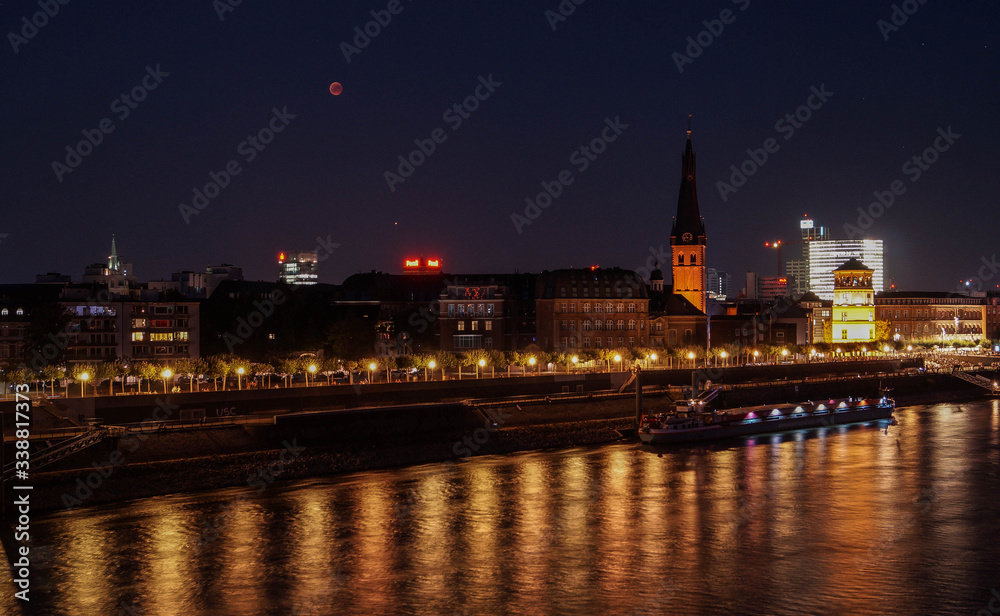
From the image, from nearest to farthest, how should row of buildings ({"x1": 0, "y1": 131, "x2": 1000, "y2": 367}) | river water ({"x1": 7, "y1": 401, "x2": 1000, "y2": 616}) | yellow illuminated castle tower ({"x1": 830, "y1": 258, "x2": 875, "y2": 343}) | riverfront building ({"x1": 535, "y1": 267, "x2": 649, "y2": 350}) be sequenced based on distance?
1. river water ({"x1": 7, "y1": 401, "x2": 1000, "y2": 616})
2. row of buildings ({"x1": 0, "y1": 131, "x2": 1000, "y2": 367})
3. riverfront building ({"x1": 535, "y1": 267, "x2": 649, "y2": 350})
4. yellow illuminated castle tower ({"x1": 830, "y1": 258, "x2": 875, "y2": 343})

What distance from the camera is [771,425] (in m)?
57.6

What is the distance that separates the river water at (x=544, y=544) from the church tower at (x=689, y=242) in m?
62.8

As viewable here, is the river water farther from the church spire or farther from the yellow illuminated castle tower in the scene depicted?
the yellow illuminated castle tower

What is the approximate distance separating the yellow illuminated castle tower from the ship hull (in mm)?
52408

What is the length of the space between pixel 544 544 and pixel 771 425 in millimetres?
31472

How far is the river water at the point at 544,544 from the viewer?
79.8 ft

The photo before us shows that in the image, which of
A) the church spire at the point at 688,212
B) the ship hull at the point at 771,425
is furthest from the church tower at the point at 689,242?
the ship hull at the point at 771,425

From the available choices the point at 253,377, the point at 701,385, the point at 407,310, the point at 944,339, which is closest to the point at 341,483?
the point at 253,377

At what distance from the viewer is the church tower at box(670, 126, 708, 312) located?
344ft

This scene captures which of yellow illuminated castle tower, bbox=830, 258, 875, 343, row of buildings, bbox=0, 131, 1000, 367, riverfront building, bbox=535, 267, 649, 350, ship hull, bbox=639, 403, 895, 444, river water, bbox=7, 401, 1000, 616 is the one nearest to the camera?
river water, bbox=7, 401, 1000, 616

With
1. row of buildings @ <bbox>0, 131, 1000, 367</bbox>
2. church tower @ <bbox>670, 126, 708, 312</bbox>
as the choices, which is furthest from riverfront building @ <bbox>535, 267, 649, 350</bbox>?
church tower @ <bbox>670, 126, 708, 312</bbox>

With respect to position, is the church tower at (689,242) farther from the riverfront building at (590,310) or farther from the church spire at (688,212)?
the riverfront building at (590,310)

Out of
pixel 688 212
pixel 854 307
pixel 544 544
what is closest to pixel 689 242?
pixel 688 212

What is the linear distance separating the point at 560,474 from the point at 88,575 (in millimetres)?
18933
